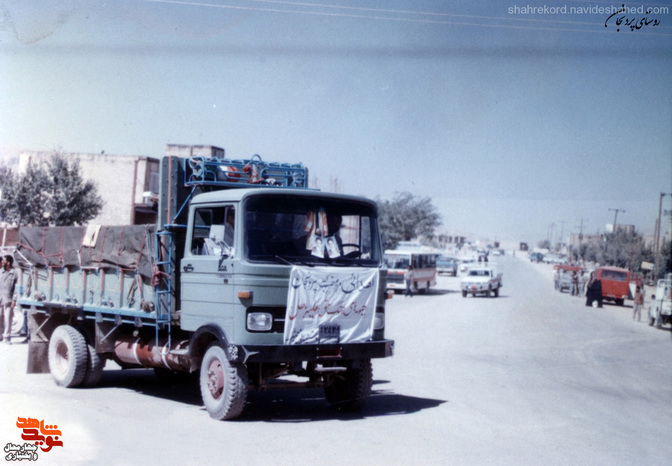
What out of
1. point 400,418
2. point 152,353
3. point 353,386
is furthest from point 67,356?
point 400,418

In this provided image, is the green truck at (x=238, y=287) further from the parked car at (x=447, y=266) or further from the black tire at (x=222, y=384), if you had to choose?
the parked car at (x=447, y=266)

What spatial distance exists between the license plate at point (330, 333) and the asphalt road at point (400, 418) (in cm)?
98

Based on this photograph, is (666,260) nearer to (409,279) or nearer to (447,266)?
(447,266)

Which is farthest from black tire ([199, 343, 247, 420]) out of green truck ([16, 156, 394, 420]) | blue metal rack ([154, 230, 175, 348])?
blue metal rack ([154, 230, 175, 348])

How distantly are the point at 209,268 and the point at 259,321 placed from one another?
3.13 feet

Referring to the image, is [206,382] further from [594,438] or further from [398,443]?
[594,438]

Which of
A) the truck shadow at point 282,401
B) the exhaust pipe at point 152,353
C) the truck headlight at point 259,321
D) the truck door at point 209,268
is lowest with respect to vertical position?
the truck shadow at point 282,401

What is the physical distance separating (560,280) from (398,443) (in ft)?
164

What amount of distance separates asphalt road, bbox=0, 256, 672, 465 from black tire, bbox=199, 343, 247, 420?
0.18 meters

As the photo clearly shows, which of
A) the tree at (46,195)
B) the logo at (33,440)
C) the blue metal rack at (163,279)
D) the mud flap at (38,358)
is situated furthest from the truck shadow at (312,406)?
the tree at (46,195)

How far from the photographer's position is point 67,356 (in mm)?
10773

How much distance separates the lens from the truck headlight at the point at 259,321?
26.2 feet

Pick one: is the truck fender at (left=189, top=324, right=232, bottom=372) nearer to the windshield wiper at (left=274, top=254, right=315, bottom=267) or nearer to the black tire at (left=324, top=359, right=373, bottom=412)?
the windshield wiper at (left=274, top=254, right=315, bottom=267)

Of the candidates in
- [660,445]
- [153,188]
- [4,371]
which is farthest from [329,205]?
[153,188]
